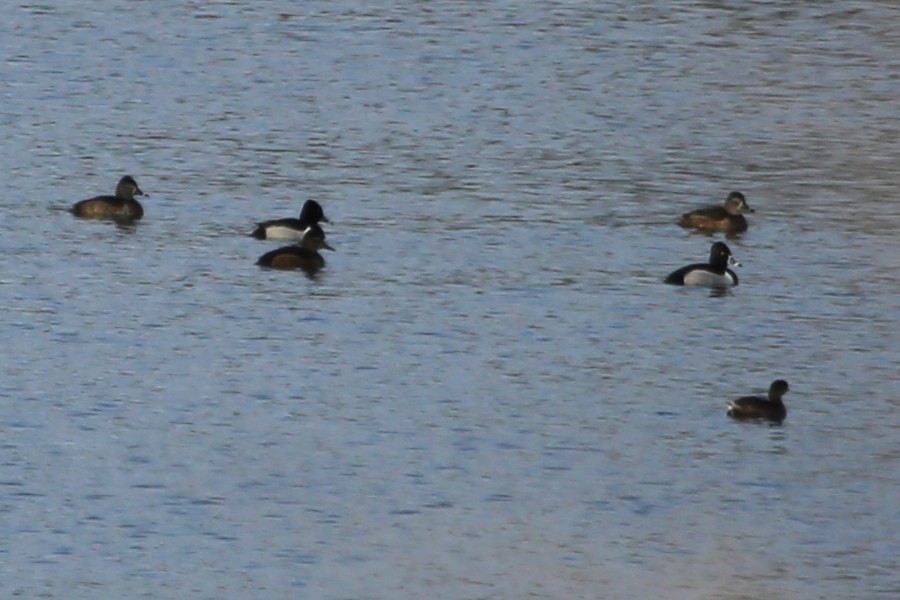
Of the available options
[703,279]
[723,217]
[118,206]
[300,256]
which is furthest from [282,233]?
[723,217]

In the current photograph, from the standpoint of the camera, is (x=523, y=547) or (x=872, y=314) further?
(x=872, y=314)

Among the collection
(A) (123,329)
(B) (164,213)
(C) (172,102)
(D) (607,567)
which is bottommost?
(D) (607,567)

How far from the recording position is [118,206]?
78.7 feet

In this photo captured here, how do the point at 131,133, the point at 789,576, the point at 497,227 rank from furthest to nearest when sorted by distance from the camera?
the point at 131,133, the point at 497,227, the point at 789,576

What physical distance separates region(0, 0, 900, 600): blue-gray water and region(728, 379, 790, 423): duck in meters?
0.11

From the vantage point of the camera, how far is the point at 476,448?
657 inches

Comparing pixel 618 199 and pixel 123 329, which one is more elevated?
pixel 618 199

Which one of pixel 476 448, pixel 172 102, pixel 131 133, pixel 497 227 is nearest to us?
pixel 476 448

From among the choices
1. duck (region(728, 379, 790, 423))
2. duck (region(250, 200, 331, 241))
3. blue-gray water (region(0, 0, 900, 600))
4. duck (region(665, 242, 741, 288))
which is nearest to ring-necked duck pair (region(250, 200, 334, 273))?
duck (region(250, 200, 331, 241))

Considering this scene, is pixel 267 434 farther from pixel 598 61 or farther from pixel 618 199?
pixel 598 61

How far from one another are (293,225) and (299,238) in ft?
1.98

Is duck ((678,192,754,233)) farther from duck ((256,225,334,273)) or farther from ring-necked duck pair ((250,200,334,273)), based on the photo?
duck ((256,225,334,273))

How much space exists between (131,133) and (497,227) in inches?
267

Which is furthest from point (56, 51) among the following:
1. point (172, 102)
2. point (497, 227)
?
point (497, 227)
